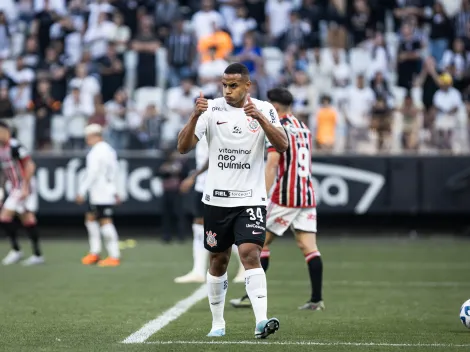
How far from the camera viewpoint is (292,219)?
1075 cm

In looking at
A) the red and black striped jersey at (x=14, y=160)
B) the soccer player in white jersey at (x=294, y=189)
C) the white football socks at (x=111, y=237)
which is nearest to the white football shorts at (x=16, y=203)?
the red and black striped jersey at (x=14, y=160)

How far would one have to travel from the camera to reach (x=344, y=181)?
21641 mm

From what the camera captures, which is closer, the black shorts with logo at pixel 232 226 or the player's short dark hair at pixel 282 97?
the black shorts with logo at pixel 232 226

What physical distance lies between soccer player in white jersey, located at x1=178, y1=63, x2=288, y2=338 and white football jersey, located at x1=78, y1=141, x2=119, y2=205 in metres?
8.81

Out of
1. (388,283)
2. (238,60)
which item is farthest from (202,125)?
(238,60)

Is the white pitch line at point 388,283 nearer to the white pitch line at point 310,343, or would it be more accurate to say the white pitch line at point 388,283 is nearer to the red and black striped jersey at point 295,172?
the red and black striped jersey at point 295,172

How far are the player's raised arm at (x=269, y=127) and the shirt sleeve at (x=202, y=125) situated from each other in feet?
1.30

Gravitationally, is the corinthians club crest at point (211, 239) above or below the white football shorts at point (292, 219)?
above

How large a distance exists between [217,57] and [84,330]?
1525 centimetres

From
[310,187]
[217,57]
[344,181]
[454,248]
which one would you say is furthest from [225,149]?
[217,57]

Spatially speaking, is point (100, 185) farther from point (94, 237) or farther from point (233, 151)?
point (233, 151)

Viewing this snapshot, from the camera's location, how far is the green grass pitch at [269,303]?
25.9ft

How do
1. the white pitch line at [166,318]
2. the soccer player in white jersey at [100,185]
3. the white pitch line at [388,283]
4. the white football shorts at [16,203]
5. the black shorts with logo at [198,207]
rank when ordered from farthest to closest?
the white football shorts at [16,203]
the soccer player in white jersey at [100,185]
the black shorts with logo at [198,207]
the white pitch line at [388,283]
the white pitch line at [166,318]

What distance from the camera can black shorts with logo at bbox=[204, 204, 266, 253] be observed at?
7.97 m
